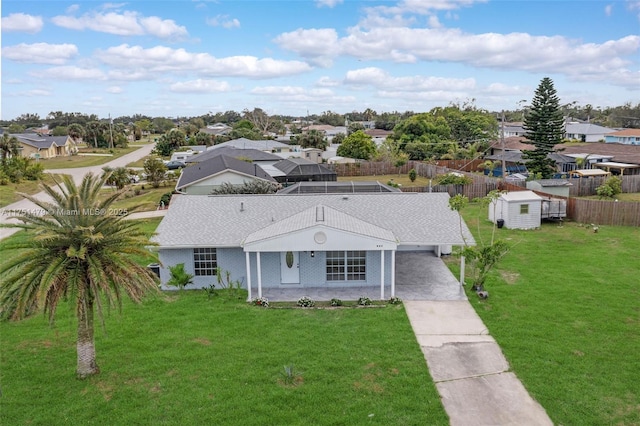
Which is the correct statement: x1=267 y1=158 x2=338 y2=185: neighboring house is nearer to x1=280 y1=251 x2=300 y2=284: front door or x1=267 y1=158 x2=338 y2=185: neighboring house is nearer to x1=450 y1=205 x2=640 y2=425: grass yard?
x1=450 y1=205 x2=640 y2=425: grass yard

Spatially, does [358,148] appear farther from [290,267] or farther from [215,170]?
[290,267]

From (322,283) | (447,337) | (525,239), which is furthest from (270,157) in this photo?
(447,337)

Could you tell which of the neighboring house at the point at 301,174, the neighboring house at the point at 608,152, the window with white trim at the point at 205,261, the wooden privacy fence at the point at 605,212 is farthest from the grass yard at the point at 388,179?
the window with white trim at the point at 205,261

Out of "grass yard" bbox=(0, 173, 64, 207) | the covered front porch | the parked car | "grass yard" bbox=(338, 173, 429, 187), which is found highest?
the parked car

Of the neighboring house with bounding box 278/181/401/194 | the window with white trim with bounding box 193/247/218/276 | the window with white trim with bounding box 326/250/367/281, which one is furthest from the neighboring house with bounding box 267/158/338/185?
the window with white trim with bounding box 326/250/367/281

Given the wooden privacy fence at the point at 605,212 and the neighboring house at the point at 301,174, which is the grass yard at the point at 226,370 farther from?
the neighboring house at the point at 301,174

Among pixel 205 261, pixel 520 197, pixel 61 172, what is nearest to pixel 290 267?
pixel 205 261

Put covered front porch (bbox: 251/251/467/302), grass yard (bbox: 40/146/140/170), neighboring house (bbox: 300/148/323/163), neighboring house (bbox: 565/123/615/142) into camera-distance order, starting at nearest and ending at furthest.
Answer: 1. covered front porch (bbox: 251/251/467/302)
2. grass yard (bbox: 40/146/140/170)
3. neighboring house (bbox: 300/148/323/163)
4. neighboring house (bbox: 565/123/615/142)
